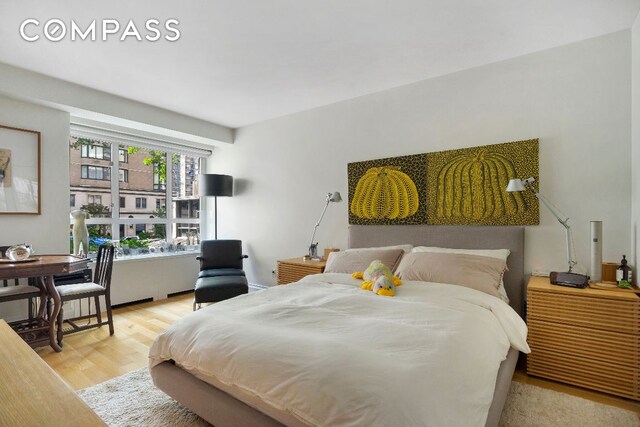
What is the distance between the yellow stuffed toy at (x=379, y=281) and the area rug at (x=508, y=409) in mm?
1004

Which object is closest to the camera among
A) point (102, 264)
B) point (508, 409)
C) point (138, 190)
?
point (508, 409)

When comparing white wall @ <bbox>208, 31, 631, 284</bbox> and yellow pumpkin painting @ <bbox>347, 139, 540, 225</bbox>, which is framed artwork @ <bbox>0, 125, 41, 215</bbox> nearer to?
white wall @ <bbox>208, 31, 631, 284</bbox>

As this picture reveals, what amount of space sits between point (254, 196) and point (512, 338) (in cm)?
382

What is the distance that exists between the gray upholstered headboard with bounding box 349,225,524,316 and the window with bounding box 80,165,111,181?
135 inches

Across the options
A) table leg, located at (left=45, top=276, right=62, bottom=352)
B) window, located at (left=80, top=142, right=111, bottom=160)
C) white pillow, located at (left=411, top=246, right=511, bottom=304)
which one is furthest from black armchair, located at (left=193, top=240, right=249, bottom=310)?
white pillow, located at (left=411, top=246, right=511, bottom=304)

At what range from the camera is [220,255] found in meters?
4.43

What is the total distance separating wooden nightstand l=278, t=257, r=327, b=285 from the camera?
3.58m

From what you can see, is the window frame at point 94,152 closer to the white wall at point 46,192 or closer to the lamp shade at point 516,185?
the white wall at point 46,192

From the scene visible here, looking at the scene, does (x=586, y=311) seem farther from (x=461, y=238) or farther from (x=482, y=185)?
(x=482, y=185)

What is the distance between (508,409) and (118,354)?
3.08m

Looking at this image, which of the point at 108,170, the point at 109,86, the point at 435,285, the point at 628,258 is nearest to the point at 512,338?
the point at 435,285

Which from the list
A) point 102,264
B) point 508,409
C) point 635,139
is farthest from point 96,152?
point 635,139

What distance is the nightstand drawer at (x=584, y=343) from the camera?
210 cm

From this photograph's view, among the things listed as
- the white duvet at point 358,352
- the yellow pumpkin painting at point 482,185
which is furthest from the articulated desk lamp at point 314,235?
the white duvet at point 358,352
